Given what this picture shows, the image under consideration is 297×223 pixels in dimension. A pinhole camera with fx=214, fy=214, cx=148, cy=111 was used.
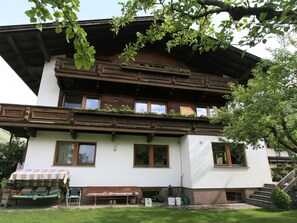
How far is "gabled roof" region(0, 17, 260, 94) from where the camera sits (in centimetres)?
1276

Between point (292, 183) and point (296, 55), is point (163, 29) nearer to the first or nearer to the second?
point (296, 55)

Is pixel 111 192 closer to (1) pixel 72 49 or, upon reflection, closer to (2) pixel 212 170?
(2) pixel 212 170

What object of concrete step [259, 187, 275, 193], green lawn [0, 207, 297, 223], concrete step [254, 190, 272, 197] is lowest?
green lawn [0, 207, 297, 223]

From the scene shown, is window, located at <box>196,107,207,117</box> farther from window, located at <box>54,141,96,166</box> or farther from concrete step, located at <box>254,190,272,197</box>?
window, located at <box>54,141,96,166</box>

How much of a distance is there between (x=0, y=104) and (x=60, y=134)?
136 inches

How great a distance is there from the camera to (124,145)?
13328mm

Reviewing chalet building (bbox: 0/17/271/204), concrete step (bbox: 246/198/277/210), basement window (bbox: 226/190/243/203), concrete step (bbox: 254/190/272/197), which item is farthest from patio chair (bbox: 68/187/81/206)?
concrete step (bbox: 254/190/272/197)

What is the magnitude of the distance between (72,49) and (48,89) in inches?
133

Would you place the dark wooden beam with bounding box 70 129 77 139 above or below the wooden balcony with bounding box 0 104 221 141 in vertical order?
below

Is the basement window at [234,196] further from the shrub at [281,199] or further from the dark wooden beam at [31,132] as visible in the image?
the dark wooden beam at [31,132]

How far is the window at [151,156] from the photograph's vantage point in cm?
1339

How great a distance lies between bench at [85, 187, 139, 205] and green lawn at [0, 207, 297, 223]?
1.79 meters

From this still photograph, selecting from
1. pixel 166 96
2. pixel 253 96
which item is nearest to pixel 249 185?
pixel 253 96

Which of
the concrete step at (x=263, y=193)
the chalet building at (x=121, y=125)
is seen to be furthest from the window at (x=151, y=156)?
the concrete step at (x=263, y=193)
